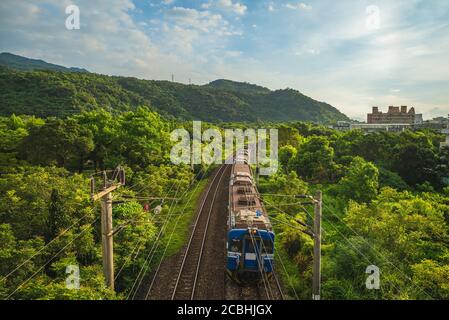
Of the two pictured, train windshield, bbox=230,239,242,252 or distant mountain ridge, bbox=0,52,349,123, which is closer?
train windshield, bbox=230,239,242,252

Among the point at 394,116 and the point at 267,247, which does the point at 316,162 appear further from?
the point at 394,116

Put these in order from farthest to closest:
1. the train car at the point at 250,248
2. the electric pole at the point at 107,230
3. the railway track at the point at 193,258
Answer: the railway track at the point at 193,258, the train car at the point at 250,248, the electric pole at the point at 107,230

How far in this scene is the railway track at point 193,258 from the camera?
50.2 ft


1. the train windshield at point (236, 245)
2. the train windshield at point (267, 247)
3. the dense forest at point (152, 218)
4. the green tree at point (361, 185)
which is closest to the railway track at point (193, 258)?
the dense forest at point (152, 218)

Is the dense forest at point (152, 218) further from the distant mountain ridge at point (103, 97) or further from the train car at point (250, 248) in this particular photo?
the distant mountain ridge at point (103, 97)

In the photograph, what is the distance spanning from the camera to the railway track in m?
15.3

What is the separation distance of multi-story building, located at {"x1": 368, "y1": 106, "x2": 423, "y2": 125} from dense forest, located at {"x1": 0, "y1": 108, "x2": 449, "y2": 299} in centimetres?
10600

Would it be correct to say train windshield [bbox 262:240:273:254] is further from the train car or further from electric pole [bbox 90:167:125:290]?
electric pole [bbox 90:167:125:290]

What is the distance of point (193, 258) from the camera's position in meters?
18.9

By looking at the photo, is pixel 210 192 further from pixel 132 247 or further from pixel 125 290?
pixel 125 290

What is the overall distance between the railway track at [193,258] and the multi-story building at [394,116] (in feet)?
421

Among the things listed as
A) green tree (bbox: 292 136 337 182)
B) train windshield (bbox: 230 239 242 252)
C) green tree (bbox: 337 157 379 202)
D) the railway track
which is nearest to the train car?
train windshield (bbox: 230 239 242 252)

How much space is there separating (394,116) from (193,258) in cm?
14117
